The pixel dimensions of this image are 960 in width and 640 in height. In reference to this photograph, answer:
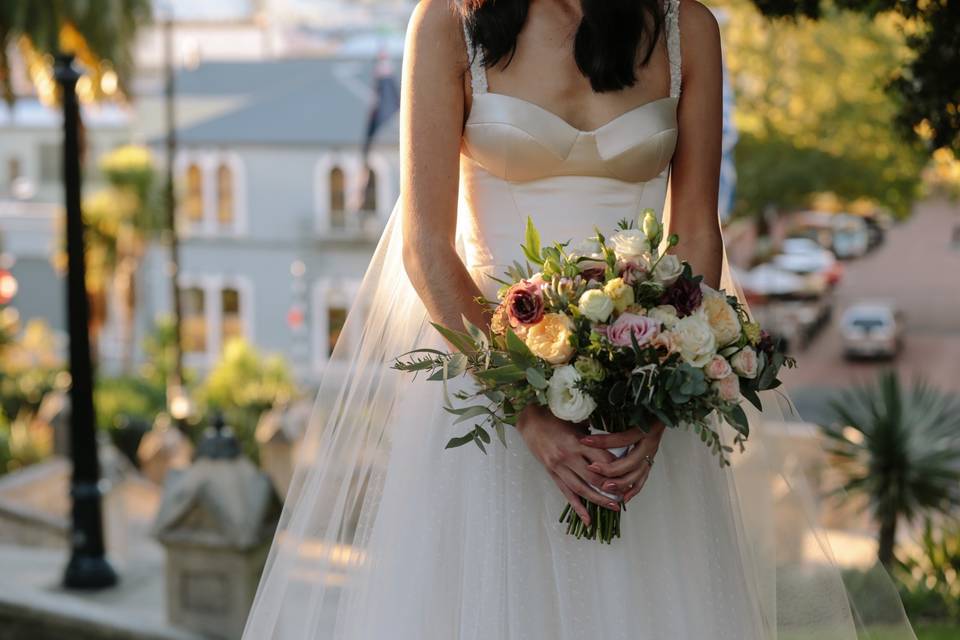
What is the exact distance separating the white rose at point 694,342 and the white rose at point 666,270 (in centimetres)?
11

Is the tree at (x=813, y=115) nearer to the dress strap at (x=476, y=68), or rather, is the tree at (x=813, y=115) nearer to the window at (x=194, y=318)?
the window at (x=194, y=318)

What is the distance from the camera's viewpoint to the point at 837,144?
96.1 ft

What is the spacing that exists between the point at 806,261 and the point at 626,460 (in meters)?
43.7

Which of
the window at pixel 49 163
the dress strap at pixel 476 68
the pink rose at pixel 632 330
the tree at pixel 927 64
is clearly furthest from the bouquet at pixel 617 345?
the window at pixel 49 163

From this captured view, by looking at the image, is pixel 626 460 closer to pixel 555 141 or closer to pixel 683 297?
pixel 683 297

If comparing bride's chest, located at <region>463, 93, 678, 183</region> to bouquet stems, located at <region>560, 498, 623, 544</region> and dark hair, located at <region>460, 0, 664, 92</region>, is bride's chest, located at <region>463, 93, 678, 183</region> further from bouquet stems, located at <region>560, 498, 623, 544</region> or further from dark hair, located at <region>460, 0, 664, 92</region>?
bouquet stems, located at <region>560, 498, 623, 544</region>

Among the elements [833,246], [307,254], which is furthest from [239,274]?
[833,246]

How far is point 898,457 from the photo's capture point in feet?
26.4

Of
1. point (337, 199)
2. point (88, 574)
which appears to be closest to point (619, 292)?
point (88, 574)

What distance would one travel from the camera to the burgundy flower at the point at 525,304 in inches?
91.4

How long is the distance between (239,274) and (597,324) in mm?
41186

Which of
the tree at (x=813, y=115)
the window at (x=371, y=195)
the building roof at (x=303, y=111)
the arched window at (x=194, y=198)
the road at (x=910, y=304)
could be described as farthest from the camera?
the arched window at (x=194, y=198)

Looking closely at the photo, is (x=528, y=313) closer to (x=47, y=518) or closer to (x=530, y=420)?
(x=530, y=420)

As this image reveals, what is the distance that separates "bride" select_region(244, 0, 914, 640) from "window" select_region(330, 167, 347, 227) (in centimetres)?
3831
